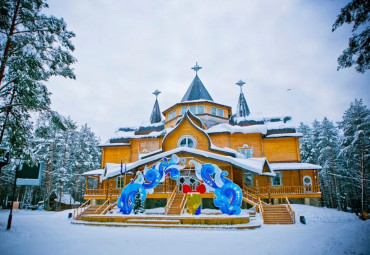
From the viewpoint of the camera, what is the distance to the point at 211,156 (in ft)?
67.9

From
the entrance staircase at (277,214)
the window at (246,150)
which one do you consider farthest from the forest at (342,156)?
the entrance staircase at (277,214)

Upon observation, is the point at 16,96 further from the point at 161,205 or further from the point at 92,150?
the point at 92,150

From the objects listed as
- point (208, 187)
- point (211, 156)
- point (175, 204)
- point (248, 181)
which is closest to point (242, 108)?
point (248, 181)

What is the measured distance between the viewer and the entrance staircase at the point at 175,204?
57.8 feet

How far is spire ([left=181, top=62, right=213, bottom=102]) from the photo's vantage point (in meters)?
32.5

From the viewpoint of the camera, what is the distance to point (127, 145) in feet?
103

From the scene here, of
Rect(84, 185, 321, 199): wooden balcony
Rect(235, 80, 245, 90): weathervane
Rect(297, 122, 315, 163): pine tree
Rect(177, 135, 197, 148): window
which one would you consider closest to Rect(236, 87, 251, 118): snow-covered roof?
Rect(235, 80, 245, 90): weathervane

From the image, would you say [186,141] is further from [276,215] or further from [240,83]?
[240,83]

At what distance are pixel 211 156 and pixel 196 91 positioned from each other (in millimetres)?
14184

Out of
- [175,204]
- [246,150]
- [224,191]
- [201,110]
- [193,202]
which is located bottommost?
[175,204]

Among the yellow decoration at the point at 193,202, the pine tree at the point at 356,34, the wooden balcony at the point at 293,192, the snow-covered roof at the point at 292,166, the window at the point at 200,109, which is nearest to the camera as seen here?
the pine tree at the point at 356,34

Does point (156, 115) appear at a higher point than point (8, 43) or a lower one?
higher

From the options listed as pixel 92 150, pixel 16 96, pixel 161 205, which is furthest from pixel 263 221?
pixel 92 150

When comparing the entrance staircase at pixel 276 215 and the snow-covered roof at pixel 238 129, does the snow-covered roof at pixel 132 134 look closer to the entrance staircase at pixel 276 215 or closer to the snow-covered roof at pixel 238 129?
the snow-covered roof at pixel 238 129
